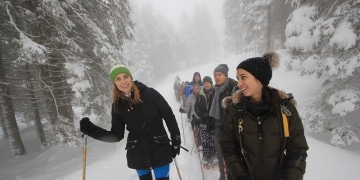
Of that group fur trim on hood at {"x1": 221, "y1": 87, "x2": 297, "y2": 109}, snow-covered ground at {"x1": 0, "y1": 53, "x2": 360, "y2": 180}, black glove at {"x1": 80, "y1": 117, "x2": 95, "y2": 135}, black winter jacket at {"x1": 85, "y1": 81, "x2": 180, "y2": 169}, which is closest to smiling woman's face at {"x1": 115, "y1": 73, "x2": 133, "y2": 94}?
black winter jacket at {"x1": 85, "y1": 81, "x2": 180, "y2": 169}

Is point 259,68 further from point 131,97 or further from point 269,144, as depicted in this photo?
point 131,97

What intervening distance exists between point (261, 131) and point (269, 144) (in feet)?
0.53

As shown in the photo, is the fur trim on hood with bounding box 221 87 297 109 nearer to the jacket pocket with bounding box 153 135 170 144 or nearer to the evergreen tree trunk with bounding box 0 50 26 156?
the jacket pocket with bounding box 153 135 170 144

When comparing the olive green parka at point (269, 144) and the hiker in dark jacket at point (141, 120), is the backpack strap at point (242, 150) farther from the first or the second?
the hiker in dark jacket at point (141, 120)

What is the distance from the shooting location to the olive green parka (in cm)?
254

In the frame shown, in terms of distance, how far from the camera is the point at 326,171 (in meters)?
5.91

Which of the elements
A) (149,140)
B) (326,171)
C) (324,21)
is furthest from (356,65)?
(149,140)

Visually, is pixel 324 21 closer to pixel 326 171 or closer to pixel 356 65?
pixel 356 65

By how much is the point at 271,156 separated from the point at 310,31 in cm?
854

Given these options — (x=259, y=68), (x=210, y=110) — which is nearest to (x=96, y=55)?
(x=210, y=110)

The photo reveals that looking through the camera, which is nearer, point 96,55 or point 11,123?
point 96,55

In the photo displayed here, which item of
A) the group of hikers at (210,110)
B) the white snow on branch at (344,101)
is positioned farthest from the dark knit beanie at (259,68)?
the white snow on branch at (344,101)

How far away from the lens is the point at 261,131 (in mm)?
2566

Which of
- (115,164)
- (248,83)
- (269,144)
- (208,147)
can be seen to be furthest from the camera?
(115,164)
